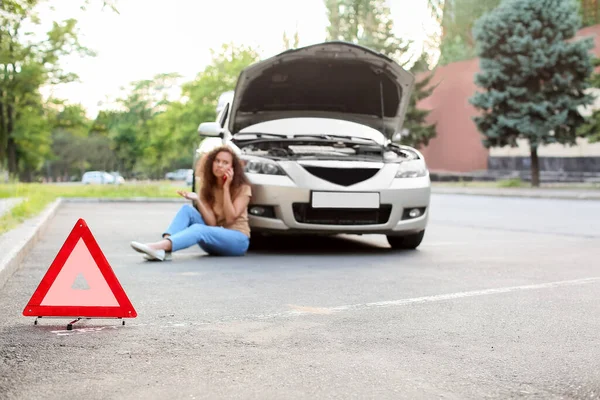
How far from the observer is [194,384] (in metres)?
3.07

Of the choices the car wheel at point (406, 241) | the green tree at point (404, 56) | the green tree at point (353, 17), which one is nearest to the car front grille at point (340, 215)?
the car wheel at point (406, 241)

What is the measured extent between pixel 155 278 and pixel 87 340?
230 cm

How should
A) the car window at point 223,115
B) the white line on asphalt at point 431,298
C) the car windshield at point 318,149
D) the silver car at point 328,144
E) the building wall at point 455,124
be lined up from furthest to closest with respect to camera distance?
the building wall at point 455,124, the car window at point 223,115, the car windshield at point 318,149, the silver car at point 328,144, the white line on asphalt at point 431,298

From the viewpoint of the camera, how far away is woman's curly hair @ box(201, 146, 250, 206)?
7.73m

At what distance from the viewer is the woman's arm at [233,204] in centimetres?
763

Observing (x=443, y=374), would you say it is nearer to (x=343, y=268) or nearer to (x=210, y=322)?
(x=210, y=322)

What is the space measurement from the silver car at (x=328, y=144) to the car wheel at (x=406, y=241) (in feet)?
0.04

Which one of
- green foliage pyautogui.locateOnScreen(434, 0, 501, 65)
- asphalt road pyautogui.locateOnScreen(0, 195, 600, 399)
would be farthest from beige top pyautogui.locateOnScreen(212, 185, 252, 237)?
green foliage pyautogui.locateOnScreen(434, 0, 501, 65)

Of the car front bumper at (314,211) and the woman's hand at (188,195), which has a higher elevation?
the woman's hand at (188,195)

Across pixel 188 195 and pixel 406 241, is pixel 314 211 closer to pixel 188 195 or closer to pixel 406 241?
pixel 188 195

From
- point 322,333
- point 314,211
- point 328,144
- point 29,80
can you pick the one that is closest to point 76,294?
point 322,333

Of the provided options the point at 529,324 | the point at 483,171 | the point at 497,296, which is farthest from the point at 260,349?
the point at 483,171

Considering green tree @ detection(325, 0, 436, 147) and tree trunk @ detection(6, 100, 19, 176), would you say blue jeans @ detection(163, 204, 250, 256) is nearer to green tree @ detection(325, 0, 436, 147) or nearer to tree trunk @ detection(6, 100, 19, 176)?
green tree @ detection(325, 0, 436, 147)

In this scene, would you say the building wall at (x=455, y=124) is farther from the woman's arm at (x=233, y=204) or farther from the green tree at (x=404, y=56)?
the woman's arm at (x=233, y=204)
